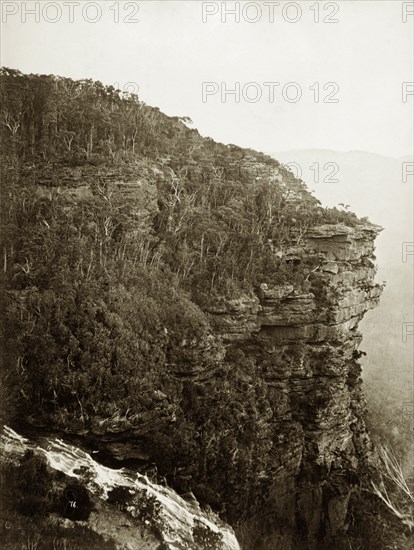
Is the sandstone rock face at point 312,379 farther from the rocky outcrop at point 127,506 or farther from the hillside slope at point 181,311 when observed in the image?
the rocky outcrop at point 127,506

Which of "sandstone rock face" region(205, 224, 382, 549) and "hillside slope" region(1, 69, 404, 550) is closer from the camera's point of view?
"hillside slope" region(1, 69, 404, 550)

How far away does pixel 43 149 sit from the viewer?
960 inches

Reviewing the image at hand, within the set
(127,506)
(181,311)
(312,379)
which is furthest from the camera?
(312,379)

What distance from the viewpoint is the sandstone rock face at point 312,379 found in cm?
2339

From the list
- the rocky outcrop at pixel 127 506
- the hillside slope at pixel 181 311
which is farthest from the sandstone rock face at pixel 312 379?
the rocky outcrop at pixel 127 506

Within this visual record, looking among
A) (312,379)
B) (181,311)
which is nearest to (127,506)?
(181,311)

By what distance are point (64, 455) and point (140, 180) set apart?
14383mm

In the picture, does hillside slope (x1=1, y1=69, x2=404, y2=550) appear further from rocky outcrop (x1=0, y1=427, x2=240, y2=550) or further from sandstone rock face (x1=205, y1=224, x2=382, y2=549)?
rocky outcrop (x1=0, y1=427, x2=240, y2=550)

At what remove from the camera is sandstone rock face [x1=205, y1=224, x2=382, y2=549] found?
76.7 feet

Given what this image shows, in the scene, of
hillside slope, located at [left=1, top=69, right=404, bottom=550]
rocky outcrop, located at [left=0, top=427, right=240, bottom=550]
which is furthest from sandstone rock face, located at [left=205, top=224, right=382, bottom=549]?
rocky outcrop, located at [left=0, top=427, right=240, bottom=550]

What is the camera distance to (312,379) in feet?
83.3

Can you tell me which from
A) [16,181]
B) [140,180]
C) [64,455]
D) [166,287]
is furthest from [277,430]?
[16,181]

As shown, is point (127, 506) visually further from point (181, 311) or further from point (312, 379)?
point (312, 379)

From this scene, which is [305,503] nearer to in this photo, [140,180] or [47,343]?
[47,343]
